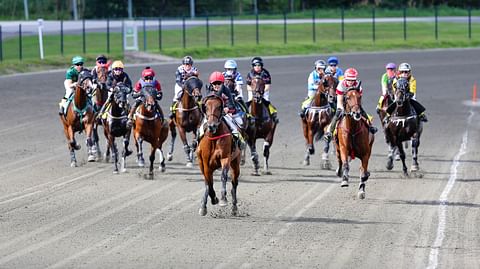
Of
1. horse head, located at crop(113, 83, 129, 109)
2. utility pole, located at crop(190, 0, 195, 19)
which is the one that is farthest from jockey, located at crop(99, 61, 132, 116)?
utility pole, located at crop(190, 0, 195, 19)

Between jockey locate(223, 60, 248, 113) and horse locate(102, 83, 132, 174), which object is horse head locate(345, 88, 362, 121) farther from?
horse locate(102, 83, 132, 174)

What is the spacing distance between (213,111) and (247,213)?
5.99 feet

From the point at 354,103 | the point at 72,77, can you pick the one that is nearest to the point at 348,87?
the point at 354,103

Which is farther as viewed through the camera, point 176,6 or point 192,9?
point 176,6

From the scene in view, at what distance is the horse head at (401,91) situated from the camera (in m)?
22.8

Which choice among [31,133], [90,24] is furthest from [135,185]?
[90,24]

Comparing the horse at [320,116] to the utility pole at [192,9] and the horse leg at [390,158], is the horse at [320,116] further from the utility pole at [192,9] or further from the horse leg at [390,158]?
the utility pole at [192,9]

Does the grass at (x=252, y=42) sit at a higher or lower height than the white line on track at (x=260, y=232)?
higher

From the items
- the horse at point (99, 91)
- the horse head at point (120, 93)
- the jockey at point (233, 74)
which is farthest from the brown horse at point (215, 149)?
the horse at point (99, 91)

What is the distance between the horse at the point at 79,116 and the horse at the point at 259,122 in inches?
149

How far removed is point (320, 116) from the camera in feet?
81.5

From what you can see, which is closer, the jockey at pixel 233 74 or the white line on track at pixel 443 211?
the white line on track at pixel 443 211

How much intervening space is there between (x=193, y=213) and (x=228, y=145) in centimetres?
133

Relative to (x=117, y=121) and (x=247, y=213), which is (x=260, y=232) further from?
(x=117, y=121)
